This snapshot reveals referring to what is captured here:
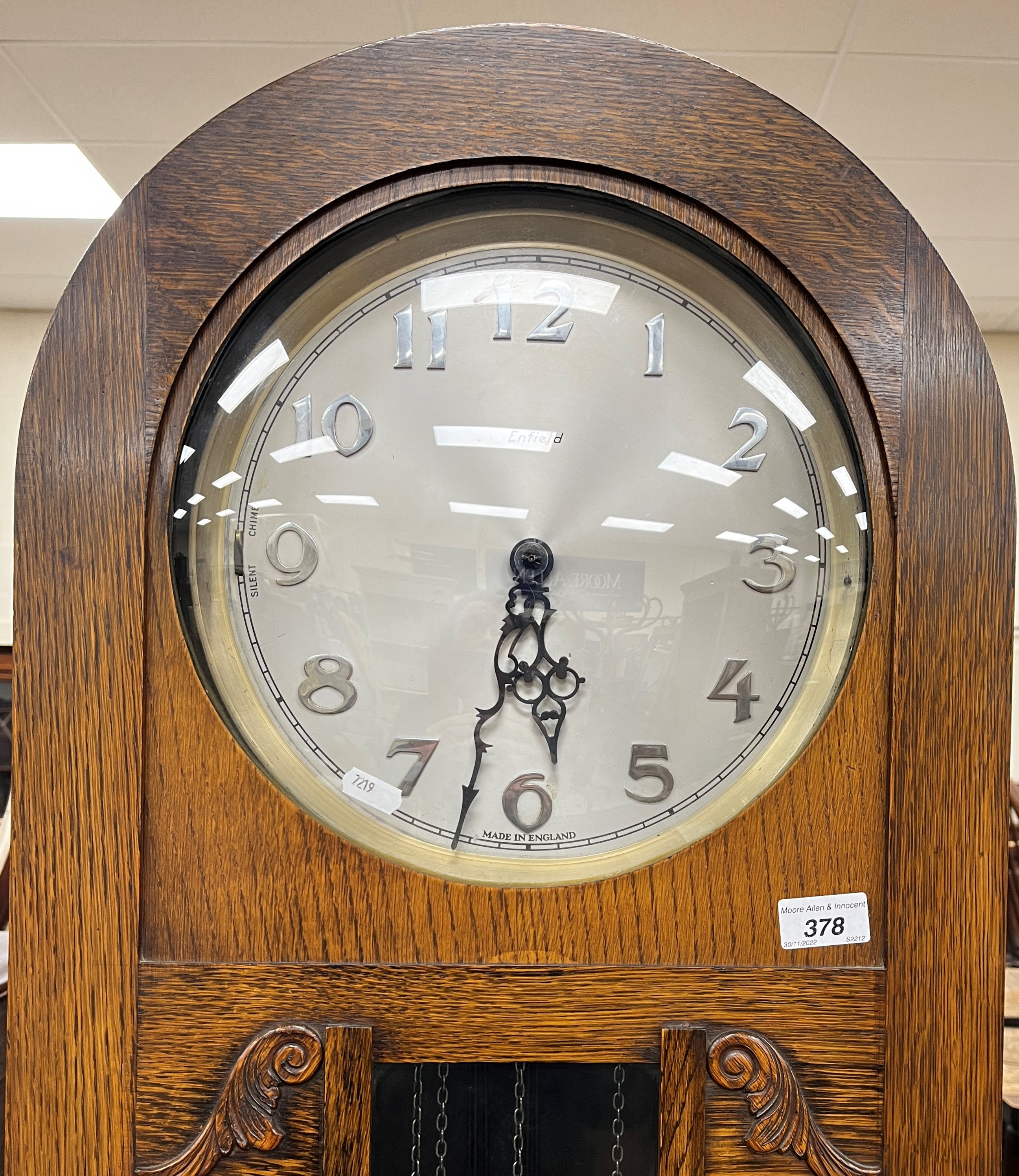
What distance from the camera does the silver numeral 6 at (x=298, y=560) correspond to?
0.67 metres

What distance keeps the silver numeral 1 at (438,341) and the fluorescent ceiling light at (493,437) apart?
0.04 m

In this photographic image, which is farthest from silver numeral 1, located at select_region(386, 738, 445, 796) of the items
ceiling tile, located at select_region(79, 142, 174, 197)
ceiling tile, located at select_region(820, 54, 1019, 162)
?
ceiling tile, located at select_region(79, 142, 174, 197)

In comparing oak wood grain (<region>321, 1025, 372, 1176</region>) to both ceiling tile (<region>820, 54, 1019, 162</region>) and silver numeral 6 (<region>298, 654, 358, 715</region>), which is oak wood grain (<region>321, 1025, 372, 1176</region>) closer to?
silver numeral 6 (<region>298, 654, 358, 715</region>)

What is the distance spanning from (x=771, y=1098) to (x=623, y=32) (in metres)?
2.06

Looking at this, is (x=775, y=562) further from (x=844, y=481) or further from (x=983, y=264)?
(x=983, y=264)

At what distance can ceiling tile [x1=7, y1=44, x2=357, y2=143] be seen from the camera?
7.48 ft

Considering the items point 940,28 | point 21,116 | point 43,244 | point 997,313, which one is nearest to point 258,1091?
point 940,28

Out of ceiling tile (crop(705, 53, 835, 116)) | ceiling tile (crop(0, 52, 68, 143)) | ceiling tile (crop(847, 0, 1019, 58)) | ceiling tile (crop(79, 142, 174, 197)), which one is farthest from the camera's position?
ceiling tile (crop(79, 142, 174, 197))

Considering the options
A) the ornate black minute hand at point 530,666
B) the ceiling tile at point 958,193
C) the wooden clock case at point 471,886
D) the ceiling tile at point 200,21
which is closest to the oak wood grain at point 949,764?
the wooden clock case at point 471,886

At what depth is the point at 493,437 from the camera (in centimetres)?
68

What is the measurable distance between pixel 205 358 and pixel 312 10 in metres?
1.84

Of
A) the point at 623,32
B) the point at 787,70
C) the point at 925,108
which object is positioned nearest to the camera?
the point at 623,32

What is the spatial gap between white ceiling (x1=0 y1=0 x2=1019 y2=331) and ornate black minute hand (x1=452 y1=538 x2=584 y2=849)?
1.86m

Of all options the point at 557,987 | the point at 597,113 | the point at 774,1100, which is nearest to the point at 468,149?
the point at 597,113
